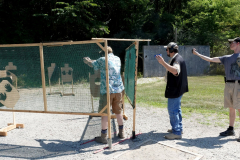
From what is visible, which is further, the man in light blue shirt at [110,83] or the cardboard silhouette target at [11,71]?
the cardboard silhouette target at [11,71]

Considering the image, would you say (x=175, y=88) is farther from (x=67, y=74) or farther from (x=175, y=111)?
(x=67, y=74)

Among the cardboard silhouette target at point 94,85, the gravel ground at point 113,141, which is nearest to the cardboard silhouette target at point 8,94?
the gravel ground at point 113,141

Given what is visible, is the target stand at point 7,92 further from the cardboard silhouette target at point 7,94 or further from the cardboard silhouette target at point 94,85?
the cardboard silhouette target at point 94,85

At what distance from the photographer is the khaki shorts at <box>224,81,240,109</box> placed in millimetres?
4477

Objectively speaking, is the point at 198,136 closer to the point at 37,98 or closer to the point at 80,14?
the point at 37,98

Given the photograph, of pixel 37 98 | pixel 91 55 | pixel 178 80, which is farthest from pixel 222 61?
pixel 37 98

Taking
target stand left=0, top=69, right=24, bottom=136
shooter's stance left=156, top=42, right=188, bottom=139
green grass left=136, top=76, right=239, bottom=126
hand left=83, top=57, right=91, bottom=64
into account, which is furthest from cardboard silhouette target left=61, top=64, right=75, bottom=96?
green grass left=136, top=76, right=239, bottom=126

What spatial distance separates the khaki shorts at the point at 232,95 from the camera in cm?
448

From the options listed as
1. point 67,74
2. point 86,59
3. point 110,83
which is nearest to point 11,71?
point 67,74

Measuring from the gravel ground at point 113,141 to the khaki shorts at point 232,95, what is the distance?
2.35 feet

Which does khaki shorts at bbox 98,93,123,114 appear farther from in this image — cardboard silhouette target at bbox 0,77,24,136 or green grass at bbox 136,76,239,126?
green grass at bbox 136,76,239,126

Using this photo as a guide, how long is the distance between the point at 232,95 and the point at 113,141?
2.62m

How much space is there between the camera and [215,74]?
56.7 ft

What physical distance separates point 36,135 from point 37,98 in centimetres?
84
